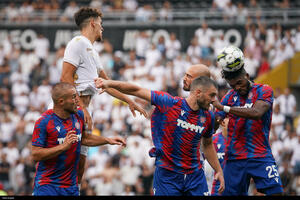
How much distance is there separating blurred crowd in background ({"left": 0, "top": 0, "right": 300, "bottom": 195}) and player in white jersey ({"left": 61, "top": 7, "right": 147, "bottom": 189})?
680cm

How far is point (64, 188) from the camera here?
7301 mm

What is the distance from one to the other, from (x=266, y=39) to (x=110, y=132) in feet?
22.0

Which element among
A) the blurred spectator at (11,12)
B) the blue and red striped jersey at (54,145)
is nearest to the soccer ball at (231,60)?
the blue and red striped jersey at (54,145)

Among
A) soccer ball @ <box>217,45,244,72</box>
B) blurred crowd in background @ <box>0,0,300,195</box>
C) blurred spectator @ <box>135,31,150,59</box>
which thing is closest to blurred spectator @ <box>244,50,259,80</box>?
blurred crowd in background @ <box>0,0,300,195</box>

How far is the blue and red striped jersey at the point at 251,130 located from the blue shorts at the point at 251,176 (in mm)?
107

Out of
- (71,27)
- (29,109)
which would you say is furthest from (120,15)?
(29,109)

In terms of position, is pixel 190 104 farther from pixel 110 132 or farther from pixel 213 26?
pixel 213 26

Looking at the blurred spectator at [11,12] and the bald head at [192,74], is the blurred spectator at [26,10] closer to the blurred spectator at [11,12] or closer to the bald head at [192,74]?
the blurred spectator at [11,12]

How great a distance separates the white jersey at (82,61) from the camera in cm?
817

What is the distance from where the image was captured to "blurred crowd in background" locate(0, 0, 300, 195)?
16.1 m

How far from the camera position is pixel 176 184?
7.62m

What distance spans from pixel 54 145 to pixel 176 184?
1740 millimetres

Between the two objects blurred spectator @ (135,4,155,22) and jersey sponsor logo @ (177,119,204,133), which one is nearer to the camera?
jersey sponsor logo @ (177,119,204,133)

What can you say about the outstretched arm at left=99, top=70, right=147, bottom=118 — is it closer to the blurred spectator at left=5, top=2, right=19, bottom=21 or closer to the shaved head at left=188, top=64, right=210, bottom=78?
the shaved head at left=188, top=64, right=210, bottom=78
